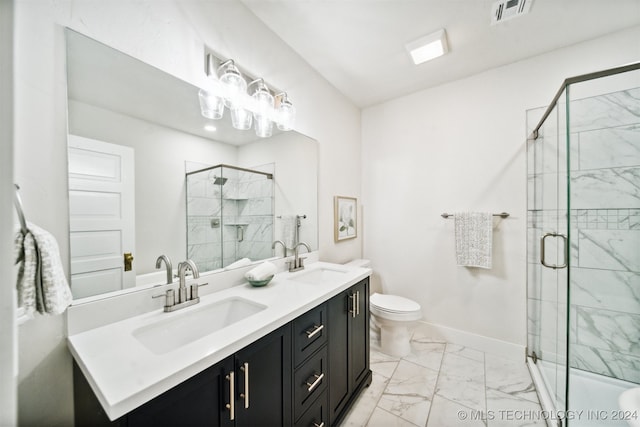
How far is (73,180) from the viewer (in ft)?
2.86

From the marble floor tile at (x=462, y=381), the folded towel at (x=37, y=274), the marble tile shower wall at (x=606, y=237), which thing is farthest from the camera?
the marble floor tile at (x=462, y=381)

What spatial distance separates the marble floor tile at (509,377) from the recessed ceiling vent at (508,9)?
2.47m

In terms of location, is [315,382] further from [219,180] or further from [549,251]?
[549,251]

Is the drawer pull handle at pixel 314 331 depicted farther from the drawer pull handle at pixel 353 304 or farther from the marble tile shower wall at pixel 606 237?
the marble tile shower wall at pixel 606 237

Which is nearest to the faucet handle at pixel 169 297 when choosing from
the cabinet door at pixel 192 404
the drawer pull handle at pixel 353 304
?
the cabinet door at pixel 192 404

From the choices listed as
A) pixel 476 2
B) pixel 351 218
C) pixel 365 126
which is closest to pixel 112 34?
pixel 476 2

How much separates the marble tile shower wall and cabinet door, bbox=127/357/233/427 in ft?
6.14

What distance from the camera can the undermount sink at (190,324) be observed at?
92 centimetres

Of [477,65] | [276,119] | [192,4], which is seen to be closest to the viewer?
[192,4]

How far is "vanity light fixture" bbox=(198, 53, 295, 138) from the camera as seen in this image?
1286 mm

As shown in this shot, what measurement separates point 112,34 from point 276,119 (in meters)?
0.88

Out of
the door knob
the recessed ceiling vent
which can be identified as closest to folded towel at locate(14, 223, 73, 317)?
the door knob

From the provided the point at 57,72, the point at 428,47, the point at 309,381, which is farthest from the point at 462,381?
the point at 57,72

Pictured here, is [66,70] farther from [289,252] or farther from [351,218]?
[351,218]
